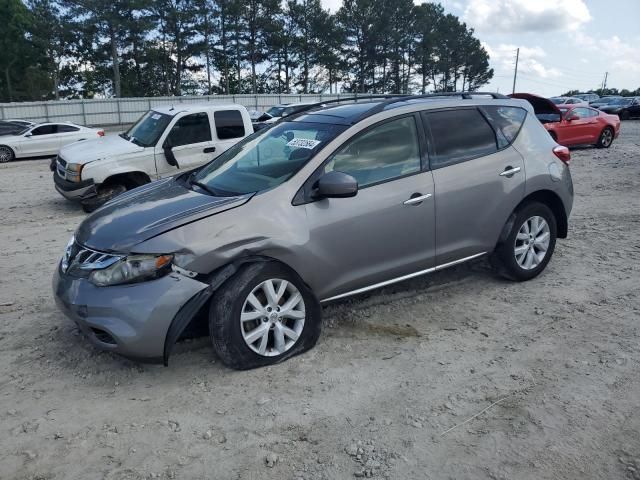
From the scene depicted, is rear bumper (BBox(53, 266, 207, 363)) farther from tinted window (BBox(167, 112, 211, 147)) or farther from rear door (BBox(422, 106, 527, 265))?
tinted window (BBox(167, 112, 211, 147))

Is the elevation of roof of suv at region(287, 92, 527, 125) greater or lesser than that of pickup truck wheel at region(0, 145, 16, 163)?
greater

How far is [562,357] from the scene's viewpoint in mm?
3770

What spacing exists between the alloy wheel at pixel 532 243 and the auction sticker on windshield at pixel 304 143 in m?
2.12

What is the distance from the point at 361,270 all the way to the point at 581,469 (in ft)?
6.25

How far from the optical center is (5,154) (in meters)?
17.6

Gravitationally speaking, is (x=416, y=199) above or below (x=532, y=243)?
above

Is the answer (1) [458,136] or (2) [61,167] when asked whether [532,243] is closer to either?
(1) [458,136]

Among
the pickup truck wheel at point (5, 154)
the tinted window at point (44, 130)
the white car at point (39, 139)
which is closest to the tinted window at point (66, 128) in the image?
the white car at point (39, 139)

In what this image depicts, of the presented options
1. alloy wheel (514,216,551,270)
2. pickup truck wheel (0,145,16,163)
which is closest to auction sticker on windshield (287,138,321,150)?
alloy wheel (514,216,551,270)

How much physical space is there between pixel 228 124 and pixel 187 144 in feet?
2.80

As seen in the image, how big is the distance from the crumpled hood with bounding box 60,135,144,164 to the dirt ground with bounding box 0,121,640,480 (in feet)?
12.4

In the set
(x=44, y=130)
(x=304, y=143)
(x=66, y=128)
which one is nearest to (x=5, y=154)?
(x=44, y=130)

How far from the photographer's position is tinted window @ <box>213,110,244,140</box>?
9.35 meters

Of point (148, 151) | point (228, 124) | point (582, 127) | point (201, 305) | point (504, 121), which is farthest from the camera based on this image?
point (582, 127)
